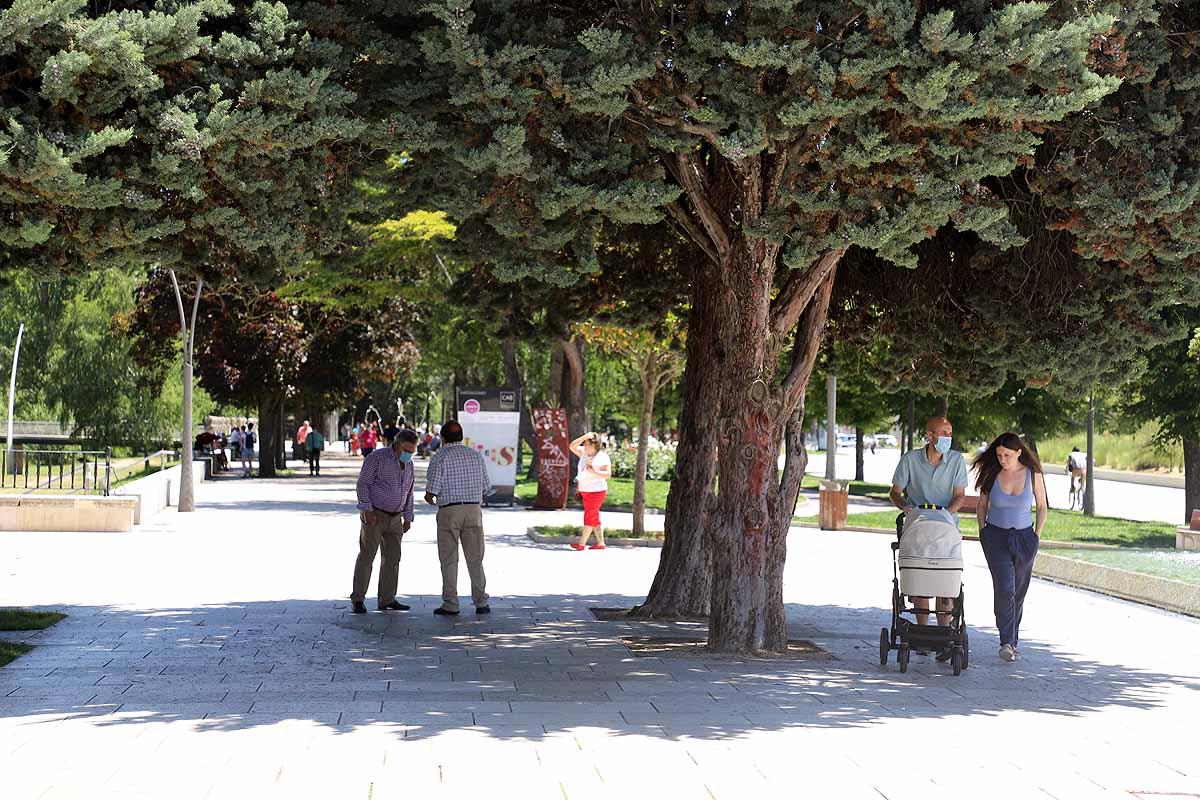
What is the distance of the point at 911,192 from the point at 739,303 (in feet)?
6.81

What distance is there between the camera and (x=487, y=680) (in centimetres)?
988

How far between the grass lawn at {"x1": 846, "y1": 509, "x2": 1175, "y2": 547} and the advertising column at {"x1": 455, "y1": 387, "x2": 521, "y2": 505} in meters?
7.29

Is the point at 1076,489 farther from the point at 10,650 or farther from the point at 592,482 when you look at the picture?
the point at 10,650

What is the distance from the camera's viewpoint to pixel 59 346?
157ft

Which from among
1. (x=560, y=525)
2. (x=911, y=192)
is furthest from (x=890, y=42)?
(x=560, y=525)

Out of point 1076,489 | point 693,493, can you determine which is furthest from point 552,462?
point 693,493

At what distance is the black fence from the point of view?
24281 mm

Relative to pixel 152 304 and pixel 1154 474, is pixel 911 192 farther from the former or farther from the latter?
pixel 1154 474

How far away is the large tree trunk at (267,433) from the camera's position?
47412 millimetres

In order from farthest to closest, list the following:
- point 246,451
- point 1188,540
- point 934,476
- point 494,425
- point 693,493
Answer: point 246,451 < point 494,425 < point 1188,540 < point 693,493 < point 934,476

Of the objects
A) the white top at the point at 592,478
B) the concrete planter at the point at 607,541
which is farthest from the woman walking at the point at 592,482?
the concrete planter at the point at 607,541

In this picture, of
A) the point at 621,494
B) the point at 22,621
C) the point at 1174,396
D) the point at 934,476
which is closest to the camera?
the point at 934,476

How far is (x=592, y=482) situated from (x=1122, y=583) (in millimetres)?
7412

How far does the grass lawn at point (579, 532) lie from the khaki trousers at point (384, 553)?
8.99 m
